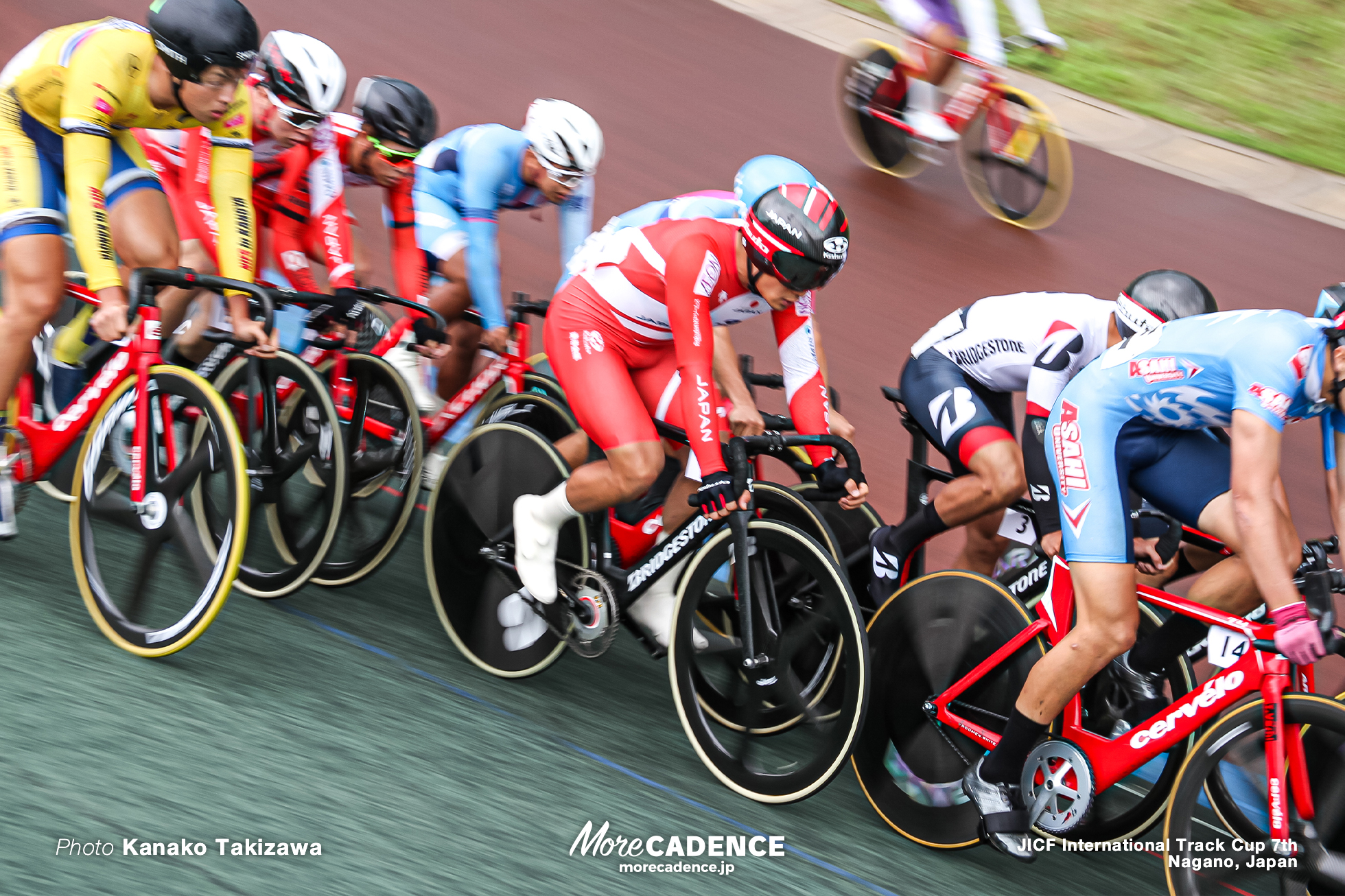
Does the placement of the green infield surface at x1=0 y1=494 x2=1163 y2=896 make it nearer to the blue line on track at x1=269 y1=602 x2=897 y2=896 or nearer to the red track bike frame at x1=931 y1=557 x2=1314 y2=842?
the blue line on track at x1=269 y1=602 x2=897 y2=896

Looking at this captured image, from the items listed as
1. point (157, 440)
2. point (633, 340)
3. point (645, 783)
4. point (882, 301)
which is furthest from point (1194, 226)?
point (157, 440)

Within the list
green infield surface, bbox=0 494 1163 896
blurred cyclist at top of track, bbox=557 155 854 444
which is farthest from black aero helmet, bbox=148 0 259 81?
green infield surface, bbox=0 494 1163 896

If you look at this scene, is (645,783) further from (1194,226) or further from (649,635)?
(1194,226)

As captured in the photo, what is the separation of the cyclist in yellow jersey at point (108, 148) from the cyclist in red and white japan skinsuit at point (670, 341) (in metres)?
1.02

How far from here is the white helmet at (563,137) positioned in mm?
4664

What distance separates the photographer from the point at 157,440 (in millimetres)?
3859

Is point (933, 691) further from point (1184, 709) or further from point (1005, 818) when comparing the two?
point (1184, 709)

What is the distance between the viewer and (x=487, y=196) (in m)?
4.84

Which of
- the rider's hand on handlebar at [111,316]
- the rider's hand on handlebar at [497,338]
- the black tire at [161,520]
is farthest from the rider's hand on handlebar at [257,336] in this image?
the rider's hand on handlebar at [497,338]

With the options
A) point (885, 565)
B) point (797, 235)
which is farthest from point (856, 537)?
point (797, 235)

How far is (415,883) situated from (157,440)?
5.28 feet

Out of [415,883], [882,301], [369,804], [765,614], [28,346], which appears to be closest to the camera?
[415,883]

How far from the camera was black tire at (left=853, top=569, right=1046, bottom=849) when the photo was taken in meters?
3.58

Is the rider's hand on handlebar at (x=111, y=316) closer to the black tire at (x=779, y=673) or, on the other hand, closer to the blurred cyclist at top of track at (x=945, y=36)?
the black tire at (x=779, y=673)
